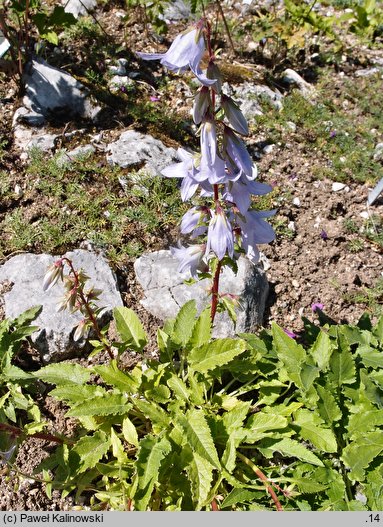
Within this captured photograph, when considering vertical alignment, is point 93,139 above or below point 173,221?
above

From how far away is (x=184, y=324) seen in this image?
3229 millimetres

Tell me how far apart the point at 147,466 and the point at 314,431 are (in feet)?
3.28

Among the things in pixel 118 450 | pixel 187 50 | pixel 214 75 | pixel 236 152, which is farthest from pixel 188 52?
pixel 118 450

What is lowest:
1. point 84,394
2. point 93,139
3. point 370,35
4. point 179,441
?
point 370,35

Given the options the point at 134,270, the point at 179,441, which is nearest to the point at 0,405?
the point at 179,441

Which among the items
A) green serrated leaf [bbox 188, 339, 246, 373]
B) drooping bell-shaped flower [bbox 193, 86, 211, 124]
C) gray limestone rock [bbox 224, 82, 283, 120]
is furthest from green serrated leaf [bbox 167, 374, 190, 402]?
gray limestone rock [bbox 224, 82, 283, 120]

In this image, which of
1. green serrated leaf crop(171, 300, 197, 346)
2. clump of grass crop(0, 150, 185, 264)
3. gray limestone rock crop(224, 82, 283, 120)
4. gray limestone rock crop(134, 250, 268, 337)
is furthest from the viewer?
gray limestone rock crop(224, 82, 283, 120)

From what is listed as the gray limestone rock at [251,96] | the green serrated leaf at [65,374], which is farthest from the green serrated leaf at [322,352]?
the gray limestone rock at [251,96]

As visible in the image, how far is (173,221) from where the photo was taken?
4.40m

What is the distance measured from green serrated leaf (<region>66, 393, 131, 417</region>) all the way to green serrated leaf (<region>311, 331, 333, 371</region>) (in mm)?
1117

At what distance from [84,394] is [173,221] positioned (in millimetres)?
1821

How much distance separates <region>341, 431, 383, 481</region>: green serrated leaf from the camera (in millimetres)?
2914

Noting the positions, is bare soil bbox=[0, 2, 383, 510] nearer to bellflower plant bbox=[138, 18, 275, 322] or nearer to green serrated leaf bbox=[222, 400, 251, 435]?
green serrated leaf bbox=[222, 400, 251, 435]

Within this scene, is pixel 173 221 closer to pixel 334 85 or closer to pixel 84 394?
pixel 84 394
